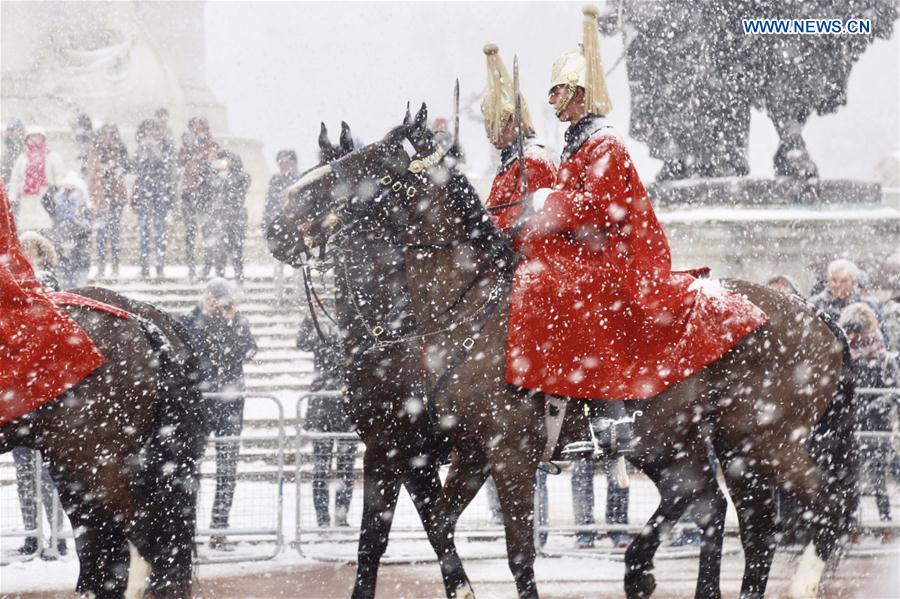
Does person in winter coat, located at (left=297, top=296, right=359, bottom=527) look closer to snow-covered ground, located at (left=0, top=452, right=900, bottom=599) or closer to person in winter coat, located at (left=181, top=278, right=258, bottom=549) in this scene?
snow-covered ground, located at (left=0, top=452, right=900, bottom=599)

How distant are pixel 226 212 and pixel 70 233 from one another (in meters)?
2.08

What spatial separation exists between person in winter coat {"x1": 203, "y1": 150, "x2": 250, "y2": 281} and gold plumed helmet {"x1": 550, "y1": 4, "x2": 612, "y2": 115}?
385 inches

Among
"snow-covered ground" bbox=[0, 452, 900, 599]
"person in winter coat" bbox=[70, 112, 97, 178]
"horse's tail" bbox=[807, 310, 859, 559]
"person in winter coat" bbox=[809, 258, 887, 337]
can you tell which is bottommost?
"snow-covered ground" bbox=[0, 452, 900, 599]

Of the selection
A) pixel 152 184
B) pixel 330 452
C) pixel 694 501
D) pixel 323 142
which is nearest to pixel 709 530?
pixel 694 501

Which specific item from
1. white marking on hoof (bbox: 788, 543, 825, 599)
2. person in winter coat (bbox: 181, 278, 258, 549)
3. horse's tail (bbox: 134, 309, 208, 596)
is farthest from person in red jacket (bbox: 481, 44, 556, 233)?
person in winter coat (bbox: 181, 278, 258, 549)

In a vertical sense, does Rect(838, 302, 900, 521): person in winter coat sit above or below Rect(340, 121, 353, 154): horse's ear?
below

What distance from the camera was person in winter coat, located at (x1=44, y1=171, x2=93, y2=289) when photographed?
13961mm

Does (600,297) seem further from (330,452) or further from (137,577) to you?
(330,452)

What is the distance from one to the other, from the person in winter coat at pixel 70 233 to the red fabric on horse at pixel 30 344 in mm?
8425

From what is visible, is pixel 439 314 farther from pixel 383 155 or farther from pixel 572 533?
pixel 572 533

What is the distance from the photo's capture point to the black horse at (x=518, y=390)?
5797 millimetres

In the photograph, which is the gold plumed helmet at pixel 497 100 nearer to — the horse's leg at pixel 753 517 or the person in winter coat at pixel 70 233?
the horse's leg at pixel 753 517

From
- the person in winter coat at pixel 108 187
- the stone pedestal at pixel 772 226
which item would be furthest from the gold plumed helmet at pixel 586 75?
the person in winter coat at pixel 108 187

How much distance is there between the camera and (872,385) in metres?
9.92
